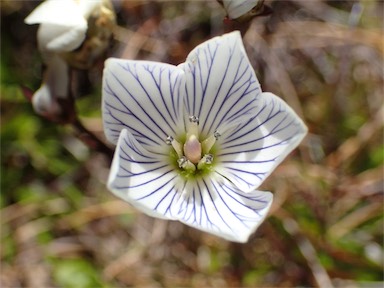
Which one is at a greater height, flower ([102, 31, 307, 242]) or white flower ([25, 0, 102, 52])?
white flower ([25, 0, 102, 52])

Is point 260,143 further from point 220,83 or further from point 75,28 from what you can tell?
point 75,28

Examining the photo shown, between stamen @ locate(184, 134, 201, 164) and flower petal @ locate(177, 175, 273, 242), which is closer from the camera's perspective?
flower petal @ locate(177, 175, 273, 242)

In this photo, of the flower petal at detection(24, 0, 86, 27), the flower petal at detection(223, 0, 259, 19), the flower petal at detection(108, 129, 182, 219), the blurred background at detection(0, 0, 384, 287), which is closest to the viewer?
the flower petal at detection(108, 129, 182, 219)

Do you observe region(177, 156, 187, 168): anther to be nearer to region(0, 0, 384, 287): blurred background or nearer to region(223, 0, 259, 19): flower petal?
region(223, 0, 259, 19): flower petal

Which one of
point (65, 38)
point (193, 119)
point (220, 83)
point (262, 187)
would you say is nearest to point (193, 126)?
point (193, 119)

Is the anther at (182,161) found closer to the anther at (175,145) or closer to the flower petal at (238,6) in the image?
the anther at (175,145)

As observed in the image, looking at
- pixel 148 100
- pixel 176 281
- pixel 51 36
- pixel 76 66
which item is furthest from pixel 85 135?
pixel 176 281

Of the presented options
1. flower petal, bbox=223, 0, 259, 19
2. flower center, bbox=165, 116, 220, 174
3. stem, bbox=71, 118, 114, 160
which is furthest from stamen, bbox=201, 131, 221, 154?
stem, bbox=71, 118, 114, 160
